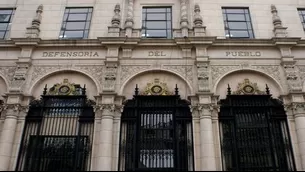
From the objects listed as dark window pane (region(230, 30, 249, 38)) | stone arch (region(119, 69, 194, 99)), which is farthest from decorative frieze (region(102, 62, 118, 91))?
dark window pane (region(230, 30, 249, 38))

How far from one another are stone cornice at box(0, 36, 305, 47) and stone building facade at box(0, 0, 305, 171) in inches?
2.0

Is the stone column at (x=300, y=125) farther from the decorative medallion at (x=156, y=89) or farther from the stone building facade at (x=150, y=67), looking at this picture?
the decorative medallion at (x=156, y=89)

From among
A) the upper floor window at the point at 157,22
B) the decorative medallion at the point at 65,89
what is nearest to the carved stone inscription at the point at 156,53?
the upper floor window at the point at 157,22

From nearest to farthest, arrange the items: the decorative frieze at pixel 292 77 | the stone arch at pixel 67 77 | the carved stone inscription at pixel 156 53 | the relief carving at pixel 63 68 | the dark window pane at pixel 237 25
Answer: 1. the decorative frieze at pixel 292 77
2. the stone arch at pixel 67 77
3. the relief carving at pixel 63 68
4. the carved stone inscription at pixel 156 53
5. the dark window pane at pixel 237 25

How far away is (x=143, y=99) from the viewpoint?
1420cm

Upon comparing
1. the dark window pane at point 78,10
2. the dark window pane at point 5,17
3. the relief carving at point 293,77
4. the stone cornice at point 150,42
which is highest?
the dark window pane at point 78,10

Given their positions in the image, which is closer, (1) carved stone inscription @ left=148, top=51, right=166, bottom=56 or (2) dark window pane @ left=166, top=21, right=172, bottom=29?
(1) carved stone inscription @ left=148, top=51, right=166, bottom=56

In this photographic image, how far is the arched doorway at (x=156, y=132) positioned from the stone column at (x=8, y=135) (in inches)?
192

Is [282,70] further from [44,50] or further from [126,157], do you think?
[44,50]

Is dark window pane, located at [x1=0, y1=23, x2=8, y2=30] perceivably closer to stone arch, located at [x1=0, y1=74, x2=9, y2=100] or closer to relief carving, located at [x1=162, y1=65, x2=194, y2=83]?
stone arch, located at [x1=0, y1=74, x2=9, y2=100]

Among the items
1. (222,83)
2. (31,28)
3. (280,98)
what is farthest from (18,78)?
(280,98)

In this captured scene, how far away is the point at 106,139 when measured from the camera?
12922 millimetres

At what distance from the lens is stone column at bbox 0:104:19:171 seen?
41.8 feet

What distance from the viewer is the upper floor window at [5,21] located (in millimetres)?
16438
